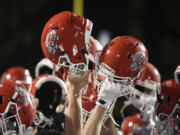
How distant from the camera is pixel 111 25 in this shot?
3242mm

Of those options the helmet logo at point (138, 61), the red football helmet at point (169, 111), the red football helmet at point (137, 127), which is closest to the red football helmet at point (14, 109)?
the helmet logo at point (138, 61)

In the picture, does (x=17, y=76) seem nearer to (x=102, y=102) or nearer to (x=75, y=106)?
(x=75, y=106)

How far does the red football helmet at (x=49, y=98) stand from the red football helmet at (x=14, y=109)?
9.5 inches

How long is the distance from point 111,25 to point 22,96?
2159 millimetres

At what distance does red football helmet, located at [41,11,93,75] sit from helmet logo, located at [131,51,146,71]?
235 mm

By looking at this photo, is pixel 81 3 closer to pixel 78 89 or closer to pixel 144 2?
pixel 144 2

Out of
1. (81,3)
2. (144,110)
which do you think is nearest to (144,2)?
(81,3)

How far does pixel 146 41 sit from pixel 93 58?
2231mm

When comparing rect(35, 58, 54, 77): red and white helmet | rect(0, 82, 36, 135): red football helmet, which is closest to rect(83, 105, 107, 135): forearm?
rect(0, 82, 36, 135): red football helmet

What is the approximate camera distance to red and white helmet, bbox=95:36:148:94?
123 cm

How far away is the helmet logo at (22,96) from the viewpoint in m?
1.23

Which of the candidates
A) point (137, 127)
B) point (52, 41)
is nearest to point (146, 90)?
point (137, 127)

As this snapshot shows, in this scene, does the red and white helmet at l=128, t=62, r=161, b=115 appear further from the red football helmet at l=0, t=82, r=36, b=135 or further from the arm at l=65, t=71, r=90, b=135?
the red football helmet at l=0, t=82, r=36, b=135

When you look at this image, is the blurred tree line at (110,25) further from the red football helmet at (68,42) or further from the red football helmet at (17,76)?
the red football helmet at (68,42)
